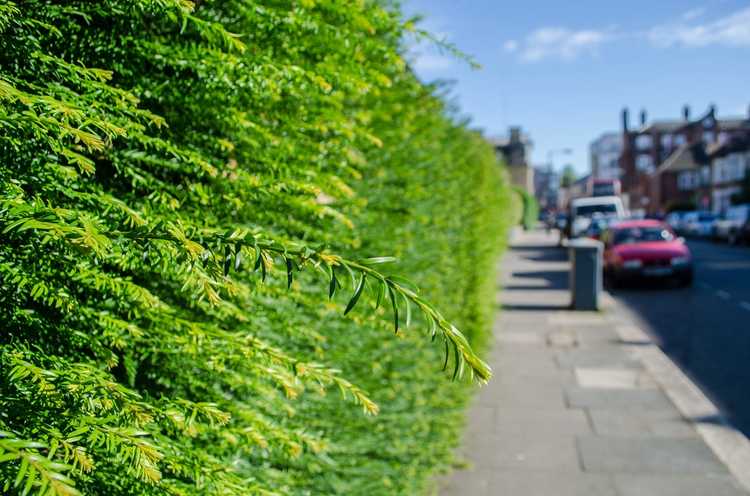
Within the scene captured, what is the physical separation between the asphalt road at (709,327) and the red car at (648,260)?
428 millimetres

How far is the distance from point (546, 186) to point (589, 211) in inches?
5463

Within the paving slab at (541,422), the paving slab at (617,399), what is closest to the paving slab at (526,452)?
the paving slab at (541,422)

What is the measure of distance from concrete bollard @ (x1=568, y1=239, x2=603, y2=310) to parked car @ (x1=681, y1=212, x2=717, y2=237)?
3215cm

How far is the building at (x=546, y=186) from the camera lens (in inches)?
6171

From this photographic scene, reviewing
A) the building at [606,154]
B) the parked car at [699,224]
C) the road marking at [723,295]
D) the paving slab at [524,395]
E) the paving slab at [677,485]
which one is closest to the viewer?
the paving slab at [677,485]

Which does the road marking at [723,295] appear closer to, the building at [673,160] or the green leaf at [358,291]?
the green leaf at [358,291]

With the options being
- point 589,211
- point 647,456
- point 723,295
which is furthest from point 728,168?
point 647,456

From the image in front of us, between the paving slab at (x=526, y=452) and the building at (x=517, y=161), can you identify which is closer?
the paving slab at (x=526, y=452)

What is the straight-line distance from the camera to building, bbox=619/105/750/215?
256 feet

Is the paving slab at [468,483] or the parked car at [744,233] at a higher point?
the parked car at [744,233]

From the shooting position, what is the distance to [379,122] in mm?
3734

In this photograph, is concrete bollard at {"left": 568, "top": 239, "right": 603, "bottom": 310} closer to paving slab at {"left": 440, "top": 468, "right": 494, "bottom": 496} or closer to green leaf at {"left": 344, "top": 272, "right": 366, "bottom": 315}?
paving slab at {"left": 440, "top": 468, "right": 494, "bottom": 496}

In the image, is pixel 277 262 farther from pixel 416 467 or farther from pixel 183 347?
pixel 416 467

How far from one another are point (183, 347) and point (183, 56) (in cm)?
70
